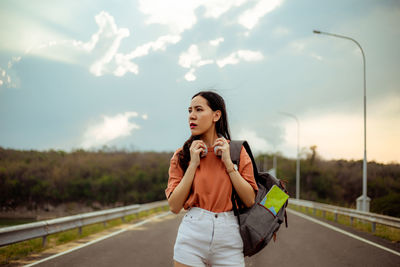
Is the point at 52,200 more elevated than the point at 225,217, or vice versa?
the point at 225,217

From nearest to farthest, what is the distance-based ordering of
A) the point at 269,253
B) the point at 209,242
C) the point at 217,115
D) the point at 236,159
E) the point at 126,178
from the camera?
the point at 209,242, the point at 236,159, the point at 217,115, the point at 269,253, the point at 126,178

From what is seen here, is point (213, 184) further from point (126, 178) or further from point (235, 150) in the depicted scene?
point (126, 178)

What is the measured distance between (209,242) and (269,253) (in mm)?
6495

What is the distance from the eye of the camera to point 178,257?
A: 2.31 metres

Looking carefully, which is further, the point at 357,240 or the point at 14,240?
the point at 357,240

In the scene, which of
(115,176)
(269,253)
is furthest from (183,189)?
(115,176)

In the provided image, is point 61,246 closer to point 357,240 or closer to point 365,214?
point 357,240

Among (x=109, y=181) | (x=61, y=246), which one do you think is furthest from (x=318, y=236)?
(x=109, y=181)

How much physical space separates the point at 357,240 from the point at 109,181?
80.1 meters

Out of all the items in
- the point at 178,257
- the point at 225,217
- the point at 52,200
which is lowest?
the point at 52,200

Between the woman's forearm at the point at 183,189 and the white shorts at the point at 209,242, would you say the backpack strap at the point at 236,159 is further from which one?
the woman's forearm at the point at 183,189

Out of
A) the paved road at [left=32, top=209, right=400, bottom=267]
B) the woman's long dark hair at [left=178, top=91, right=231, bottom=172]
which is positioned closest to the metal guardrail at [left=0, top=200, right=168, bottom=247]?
the paved road at [left=32, top=209, right=400, bottom=267]

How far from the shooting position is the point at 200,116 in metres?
2.50

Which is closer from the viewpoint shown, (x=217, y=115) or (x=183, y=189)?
(x=183, y=189)
